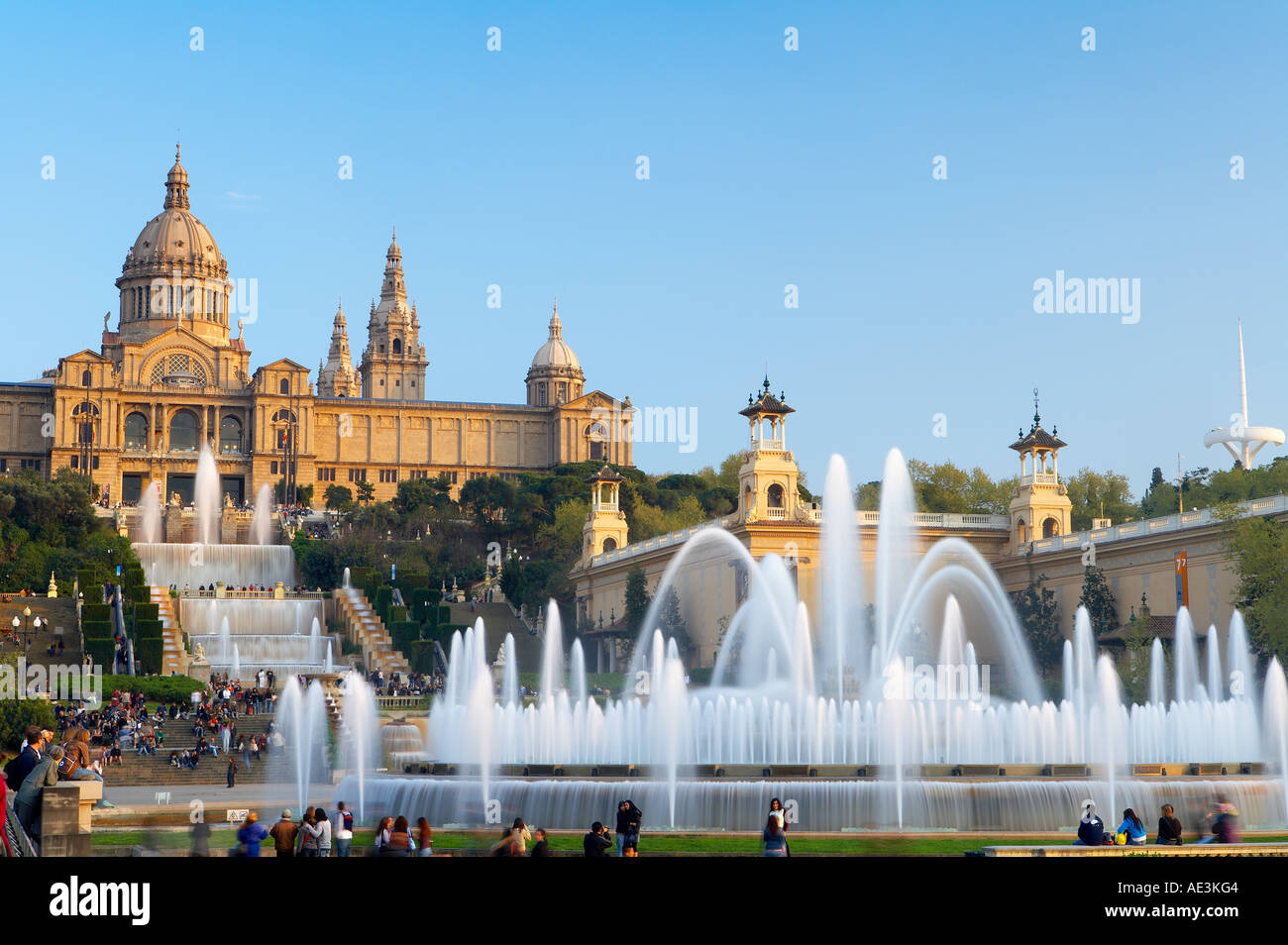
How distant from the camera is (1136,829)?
17141 mm

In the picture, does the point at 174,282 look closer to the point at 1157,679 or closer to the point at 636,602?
the point at 636,602

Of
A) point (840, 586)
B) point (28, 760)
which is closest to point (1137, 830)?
point (28, 760)

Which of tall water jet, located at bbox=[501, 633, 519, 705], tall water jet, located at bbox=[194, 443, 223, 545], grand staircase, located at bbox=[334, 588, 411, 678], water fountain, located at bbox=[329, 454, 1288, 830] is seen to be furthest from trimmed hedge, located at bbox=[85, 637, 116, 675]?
tall water jet, located at bbox=[194, 443, 223, 545]

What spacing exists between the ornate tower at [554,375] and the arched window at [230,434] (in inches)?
878

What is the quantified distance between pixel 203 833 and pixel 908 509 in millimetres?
44405

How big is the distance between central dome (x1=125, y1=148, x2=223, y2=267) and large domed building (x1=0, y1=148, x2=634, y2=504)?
0.11 metres

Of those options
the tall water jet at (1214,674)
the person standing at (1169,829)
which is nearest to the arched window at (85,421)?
the tall water jet at (1214,674)

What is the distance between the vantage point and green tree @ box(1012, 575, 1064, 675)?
188 ft

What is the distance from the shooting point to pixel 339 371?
6570 inches

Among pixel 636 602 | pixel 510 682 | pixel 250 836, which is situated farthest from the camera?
pixel 636 602

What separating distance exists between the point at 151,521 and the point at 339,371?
63.0 m

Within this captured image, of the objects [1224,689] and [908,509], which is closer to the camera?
[1224,689]
